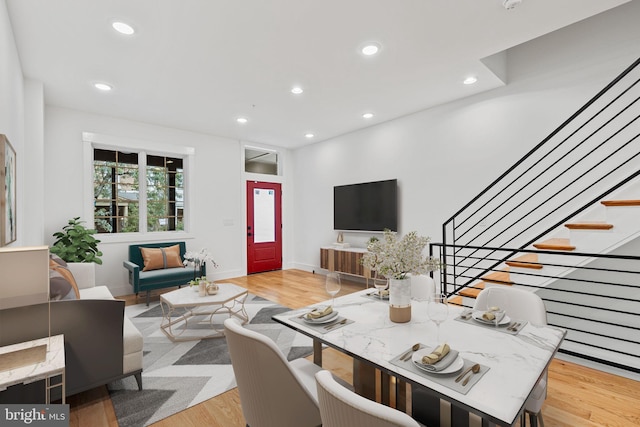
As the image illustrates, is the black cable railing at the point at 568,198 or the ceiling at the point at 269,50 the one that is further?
the black cable railing at the point at 568,198

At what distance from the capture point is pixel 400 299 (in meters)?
1.62

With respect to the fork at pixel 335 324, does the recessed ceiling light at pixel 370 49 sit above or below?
above

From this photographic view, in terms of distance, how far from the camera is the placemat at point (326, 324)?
5.07ft

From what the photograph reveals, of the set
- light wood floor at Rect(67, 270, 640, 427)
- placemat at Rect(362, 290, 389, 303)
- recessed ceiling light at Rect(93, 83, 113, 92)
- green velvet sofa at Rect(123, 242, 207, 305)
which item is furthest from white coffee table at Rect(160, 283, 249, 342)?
recessed ceiling light at Rect(93, 83, 113, 92)

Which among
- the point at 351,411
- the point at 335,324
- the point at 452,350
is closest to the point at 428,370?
the point at 452,350

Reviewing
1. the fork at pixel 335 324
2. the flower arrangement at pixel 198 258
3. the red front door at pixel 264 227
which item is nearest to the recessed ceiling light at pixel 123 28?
the flower arrangement at pixel 198 258

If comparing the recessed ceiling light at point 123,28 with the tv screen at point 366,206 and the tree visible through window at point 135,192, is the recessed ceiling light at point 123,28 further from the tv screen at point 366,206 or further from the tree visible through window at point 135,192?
the tv screen at point 366,206

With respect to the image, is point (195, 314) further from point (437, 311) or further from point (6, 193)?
point (437, 311)

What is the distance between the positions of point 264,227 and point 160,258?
8.02 ft

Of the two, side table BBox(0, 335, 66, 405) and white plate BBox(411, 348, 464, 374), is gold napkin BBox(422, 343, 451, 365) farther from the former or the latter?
side table BBox(0, 335, 66, 405)

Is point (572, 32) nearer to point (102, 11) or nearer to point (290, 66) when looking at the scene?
point (290, 66)

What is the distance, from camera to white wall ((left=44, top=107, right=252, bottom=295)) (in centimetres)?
436

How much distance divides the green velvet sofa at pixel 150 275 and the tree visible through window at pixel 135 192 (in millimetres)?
576

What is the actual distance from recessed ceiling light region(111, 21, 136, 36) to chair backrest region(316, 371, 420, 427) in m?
3.06
